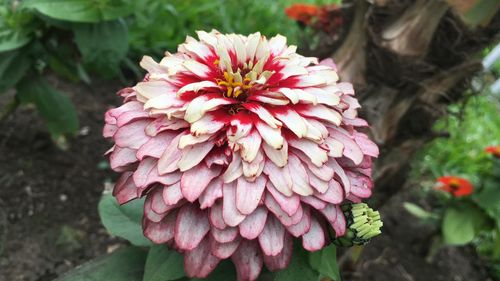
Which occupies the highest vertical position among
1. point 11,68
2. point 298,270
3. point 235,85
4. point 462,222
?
point 235,85

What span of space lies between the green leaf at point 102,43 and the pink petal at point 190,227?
2.86 ft

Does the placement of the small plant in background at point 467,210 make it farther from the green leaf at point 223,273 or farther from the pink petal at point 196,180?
the pink petal at point 196,180

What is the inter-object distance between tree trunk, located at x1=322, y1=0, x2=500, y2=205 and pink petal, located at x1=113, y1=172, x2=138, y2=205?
72cm

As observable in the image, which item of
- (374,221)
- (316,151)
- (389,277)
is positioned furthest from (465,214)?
(316,151)

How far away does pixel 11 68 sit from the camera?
5.05 ft

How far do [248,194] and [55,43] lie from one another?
1.15 m

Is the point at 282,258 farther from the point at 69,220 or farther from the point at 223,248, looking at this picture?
the point at 69,220

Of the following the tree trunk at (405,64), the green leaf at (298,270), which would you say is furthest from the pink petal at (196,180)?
the tree trunk at (405,64)

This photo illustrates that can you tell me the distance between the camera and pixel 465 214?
1.67m

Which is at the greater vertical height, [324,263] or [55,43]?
[324,263]

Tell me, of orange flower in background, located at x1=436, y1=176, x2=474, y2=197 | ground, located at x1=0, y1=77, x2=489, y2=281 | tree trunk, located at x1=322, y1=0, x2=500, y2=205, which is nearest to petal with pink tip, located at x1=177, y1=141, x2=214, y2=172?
tree trunk, located at x1=322, y1=0, x2=500, y2=205

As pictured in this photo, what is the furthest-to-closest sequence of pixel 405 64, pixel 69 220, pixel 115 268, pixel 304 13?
pixel 304 13
pixel 69 220
pixel 405 64
pixel 115 268

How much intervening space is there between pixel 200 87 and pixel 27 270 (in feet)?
2.83

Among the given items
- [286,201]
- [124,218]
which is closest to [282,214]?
[286,201]
